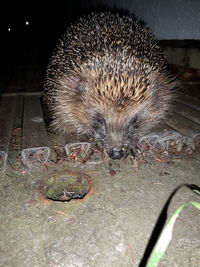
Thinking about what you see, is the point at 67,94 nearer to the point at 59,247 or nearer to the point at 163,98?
the point at 163,98

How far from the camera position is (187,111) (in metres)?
3.21

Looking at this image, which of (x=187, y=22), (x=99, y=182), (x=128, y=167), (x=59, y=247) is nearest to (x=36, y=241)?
(x=59, y=247)

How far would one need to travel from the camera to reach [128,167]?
232cm

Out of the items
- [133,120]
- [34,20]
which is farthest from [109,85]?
[34,20]

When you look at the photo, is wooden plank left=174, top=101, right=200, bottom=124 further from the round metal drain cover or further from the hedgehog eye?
the round metal drain cover

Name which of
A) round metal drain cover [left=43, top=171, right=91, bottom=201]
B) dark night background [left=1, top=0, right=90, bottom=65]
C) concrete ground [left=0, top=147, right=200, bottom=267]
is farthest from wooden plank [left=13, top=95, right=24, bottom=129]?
dark night background [left=1, top=0, right=90, bottom=65]

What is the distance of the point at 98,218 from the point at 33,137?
3.60 feet

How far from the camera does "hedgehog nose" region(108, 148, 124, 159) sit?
235 centimetres

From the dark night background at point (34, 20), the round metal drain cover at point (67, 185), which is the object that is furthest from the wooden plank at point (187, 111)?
the dark night background at point (34, 20)

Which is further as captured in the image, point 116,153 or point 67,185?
point 116,153

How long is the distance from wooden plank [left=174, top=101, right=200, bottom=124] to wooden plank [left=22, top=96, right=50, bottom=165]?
63.9 inches

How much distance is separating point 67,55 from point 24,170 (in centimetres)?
165

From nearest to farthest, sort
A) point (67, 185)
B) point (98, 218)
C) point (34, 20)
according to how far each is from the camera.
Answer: point (98, 218), point (67, 185), point (34, 20)

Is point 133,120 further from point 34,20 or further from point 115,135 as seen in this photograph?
point 34,20
